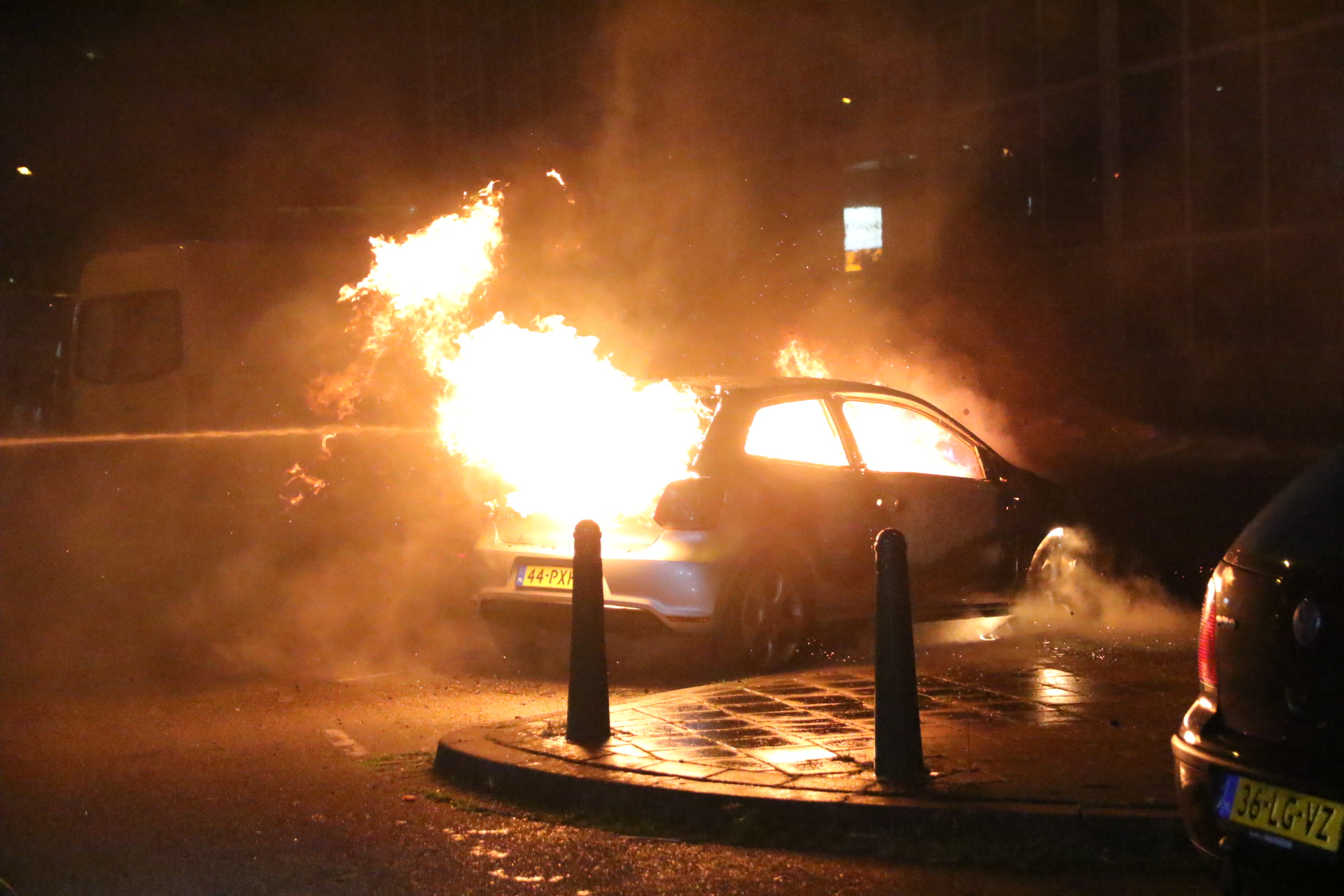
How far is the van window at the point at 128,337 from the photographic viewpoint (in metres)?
17.0

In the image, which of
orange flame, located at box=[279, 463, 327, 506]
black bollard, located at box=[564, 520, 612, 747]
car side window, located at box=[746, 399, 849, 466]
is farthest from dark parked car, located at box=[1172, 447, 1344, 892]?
orange flame, located at box=[279, 463, 327, 506]

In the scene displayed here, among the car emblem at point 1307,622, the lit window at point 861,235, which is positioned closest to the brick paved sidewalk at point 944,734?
the car emblem at point 1307,622

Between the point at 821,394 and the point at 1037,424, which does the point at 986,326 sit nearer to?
the point at 1037,424

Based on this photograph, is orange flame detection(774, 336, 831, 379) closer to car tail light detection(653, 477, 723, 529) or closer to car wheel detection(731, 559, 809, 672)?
car wheel detection(731, 559, 809, 672)

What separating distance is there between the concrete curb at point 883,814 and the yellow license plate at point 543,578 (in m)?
2.28

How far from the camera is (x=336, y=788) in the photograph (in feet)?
19.2

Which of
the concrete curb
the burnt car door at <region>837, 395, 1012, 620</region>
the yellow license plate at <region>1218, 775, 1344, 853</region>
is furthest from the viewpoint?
the burnt car door at <region>837, 395, 1012, 620</region>

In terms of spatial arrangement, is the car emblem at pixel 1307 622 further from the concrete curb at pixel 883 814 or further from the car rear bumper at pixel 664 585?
the car rear bumper at pixel 664 585

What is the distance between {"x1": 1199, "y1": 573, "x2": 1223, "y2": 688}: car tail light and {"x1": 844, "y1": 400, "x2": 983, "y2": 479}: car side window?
14.6 ft

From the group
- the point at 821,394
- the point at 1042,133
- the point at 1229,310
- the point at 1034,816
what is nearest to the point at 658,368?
the point at 1042,133

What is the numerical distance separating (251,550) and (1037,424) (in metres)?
8.22

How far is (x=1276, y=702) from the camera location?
12.2 feet

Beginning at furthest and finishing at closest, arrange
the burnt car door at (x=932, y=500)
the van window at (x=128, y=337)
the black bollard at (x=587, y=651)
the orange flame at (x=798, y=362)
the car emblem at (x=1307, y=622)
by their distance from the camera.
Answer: the van window at (x=128, y=337), the orange flame at (x=798, y=362), the burnt car door at (x=932, y=500), the black bollard at (x=587, y=651), the car emblem at (x=1307, y=622)

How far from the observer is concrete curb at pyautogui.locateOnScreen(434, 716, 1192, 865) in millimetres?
4840
